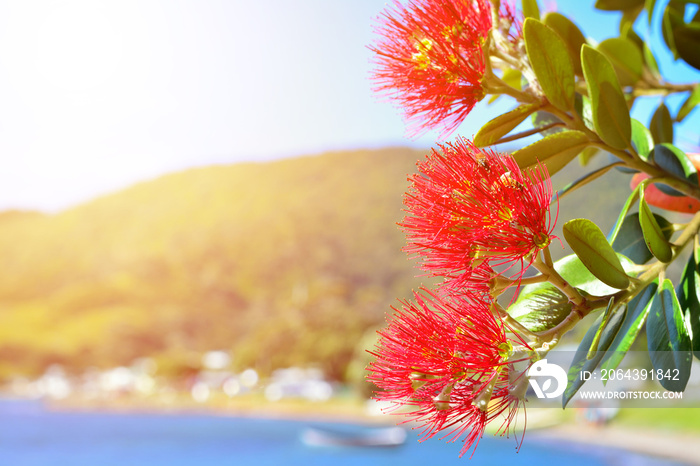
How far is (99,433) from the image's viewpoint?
14984 mm

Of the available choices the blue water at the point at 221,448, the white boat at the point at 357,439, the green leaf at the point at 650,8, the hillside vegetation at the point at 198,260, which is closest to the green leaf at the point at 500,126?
the green leaf at the point at 650,8

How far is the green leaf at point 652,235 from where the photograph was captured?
35cm

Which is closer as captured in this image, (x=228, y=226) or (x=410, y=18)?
(x=410, y=18)

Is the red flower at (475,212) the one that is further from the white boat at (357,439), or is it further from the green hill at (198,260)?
the green hill at (198,260)

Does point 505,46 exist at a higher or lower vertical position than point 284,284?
lower

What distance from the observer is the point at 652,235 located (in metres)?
0.35

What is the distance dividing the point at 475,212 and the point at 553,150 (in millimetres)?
94

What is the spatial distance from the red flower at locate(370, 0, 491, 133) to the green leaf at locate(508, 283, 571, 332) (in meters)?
0.13

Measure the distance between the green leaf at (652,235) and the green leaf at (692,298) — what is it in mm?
41

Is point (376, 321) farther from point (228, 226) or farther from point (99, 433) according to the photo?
point (228, 226)

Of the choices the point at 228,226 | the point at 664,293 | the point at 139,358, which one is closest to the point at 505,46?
the point at 664,293

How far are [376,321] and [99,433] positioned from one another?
26.3 ft

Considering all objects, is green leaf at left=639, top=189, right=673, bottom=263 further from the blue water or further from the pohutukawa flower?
the blue water

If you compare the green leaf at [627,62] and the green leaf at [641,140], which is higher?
the green leaf at [627,62]
